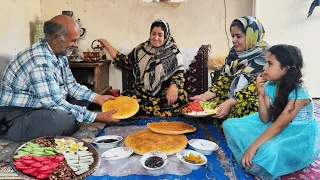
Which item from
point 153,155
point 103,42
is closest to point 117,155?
point 153,155

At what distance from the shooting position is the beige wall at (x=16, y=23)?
107 inches

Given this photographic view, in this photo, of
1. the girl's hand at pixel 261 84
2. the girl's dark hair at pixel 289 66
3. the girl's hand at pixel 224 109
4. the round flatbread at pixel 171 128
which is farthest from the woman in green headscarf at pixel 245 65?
the girl's dark hair at pixel 289 66

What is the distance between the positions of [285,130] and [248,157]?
0.31m

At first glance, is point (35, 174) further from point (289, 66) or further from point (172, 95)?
point (172, 95)

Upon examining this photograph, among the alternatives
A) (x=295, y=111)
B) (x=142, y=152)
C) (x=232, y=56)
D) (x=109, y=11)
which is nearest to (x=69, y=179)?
(x=142, y=152)

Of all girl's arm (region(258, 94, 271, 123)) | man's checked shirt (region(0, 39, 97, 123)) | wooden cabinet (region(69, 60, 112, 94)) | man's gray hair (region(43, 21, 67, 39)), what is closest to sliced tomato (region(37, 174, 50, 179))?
man's checked shirt (region(0, 39, 97, 123))

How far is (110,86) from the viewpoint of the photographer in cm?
376

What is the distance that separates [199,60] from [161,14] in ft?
2.52

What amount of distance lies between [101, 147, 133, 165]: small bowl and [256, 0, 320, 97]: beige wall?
2690mm

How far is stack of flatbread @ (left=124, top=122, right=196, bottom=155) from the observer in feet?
6.23

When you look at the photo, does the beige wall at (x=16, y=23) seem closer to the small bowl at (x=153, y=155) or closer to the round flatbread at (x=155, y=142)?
the round flatbread at (x=155, y=142)

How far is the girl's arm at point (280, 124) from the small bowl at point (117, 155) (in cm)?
72

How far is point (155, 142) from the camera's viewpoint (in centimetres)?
201

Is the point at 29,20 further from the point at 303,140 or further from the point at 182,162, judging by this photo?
the point at 303,140
